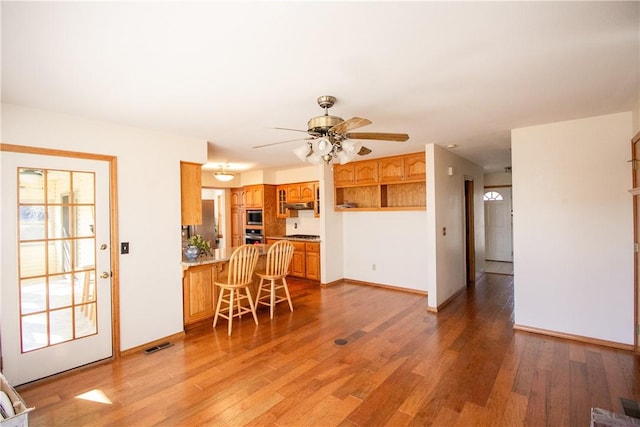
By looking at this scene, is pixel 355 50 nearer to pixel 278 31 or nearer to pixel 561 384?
pixel 278 31

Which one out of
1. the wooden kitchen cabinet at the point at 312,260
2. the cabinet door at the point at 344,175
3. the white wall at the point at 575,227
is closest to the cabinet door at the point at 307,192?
the cabinet door at the point at 344,175

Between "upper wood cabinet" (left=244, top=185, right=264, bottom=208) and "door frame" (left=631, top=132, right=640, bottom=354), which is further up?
"upper wood cabinet" (left=244, top=185, right=264, bottom=208)

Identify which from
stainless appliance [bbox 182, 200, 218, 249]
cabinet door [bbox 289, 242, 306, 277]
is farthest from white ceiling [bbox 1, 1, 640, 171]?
stainless appliance [bbox 182, 200, 218, 249]

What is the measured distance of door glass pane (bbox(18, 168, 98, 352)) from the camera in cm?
256

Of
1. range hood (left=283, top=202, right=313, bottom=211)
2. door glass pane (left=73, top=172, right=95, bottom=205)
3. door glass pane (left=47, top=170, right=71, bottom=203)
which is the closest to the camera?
door glass pane (left=47, top=170, right=71, bottom=203)

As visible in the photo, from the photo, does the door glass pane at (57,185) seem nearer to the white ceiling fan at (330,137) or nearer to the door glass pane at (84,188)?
the door glass pane at (84,188)

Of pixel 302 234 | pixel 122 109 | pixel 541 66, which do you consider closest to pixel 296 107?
pixel 122 109

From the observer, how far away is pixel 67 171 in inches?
110

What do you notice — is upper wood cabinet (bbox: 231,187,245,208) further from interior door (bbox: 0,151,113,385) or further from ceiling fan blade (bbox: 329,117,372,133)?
→ ceiling fan blade (bbox: 329,117,372,133)

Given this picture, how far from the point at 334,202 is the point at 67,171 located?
4.19 m

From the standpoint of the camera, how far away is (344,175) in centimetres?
582

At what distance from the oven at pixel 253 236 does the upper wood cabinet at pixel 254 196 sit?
605 millimetres

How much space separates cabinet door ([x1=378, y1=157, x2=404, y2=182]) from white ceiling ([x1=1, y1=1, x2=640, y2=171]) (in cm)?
194

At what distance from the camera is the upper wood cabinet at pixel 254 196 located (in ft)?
22.6
